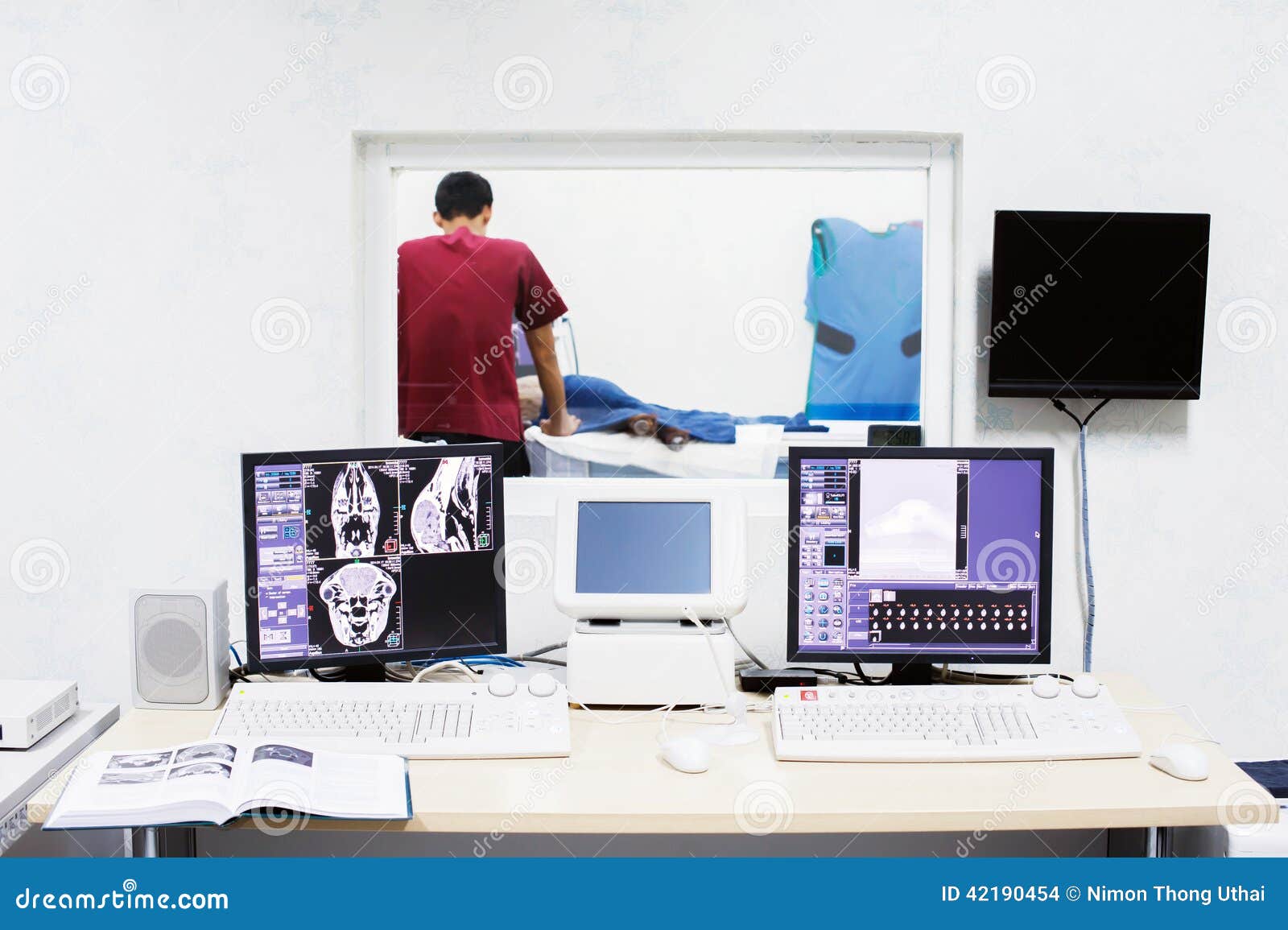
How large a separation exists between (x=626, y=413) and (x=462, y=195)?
0.63 m

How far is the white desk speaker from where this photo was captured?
5.74 ft

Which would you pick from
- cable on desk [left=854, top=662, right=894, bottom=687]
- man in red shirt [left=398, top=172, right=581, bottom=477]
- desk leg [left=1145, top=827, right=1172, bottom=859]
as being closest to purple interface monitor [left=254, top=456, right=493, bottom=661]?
man in red shirt [left=398, top=172, right=581, bottom=477]

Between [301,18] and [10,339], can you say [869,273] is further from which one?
[10,339]

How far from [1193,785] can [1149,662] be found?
0.85m

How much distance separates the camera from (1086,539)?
7.32 feet

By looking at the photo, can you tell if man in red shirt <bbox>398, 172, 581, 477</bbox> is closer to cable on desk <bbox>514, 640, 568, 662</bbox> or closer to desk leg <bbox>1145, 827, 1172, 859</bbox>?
cable on desk <bbox>514, 640, 568, 662</bbox>

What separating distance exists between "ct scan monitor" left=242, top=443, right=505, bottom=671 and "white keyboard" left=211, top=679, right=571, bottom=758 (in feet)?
0.28

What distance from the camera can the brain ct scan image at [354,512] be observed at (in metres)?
1.78

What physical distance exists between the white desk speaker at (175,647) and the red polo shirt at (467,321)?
703 mm

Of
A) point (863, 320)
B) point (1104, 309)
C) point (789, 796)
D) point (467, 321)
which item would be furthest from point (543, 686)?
point (1104, 309)

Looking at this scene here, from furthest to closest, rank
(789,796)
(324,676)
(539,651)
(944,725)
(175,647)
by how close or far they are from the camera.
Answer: (539,651) → (324,676) → (175,647) → (944,725) → (789,796)

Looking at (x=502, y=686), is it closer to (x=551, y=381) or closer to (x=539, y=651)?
(x=539, y=651)

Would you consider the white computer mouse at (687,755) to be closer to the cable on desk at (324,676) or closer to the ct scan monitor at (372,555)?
the ct scan monitor at (372,555)

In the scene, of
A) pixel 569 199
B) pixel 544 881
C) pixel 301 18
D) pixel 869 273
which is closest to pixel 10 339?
pixel 301 18
